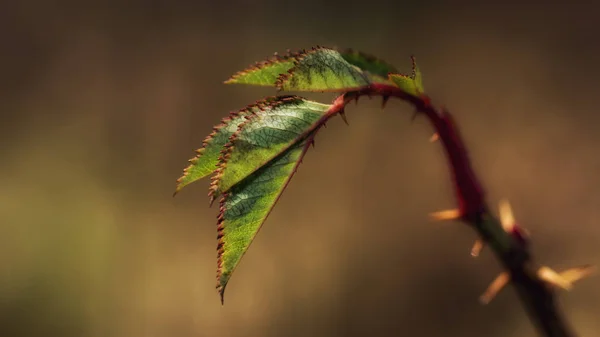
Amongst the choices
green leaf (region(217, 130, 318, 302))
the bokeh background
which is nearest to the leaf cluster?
green leaf (region(217, 130, 318, 302))

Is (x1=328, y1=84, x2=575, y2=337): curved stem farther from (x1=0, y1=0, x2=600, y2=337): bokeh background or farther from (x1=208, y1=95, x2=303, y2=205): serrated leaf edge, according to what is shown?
(x1=0, y1=0, x2=600, y2=337): bokeh background

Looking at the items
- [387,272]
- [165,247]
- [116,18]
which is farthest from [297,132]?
[116,18]

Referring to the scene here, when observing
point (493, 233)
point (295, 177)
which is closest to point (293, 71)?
point (493, 233)

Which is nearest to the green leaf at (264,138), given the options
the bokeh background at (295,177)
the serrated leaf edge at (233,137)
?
the serrated leaf edge at (233,137)

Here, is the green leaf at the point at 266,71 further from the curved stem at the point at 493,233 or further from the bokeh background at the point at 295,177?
the bokeh background at the point at 295,177

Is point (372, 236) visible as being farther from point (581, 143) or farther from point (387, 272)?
point (581, 143)

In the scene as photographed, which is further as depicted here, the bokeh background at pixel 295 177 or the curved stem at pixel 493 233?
the bokeh background at pixel 295 177
